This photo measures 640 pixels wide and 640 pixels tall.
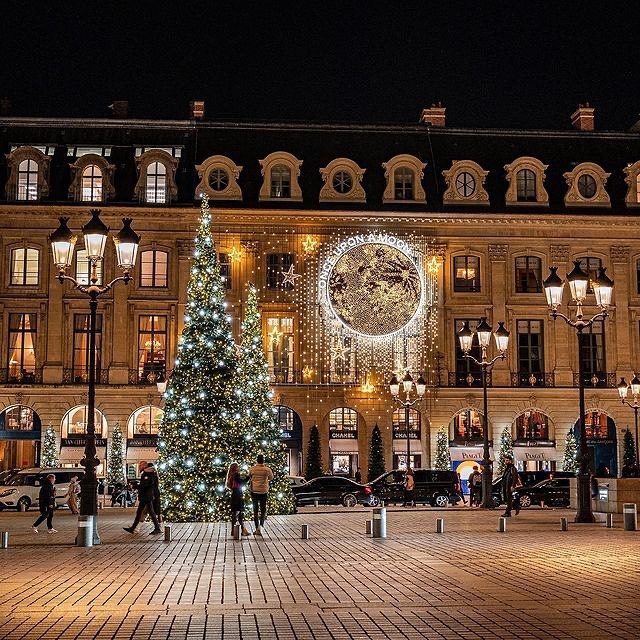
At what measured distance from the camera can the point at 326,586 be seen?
47.7ft

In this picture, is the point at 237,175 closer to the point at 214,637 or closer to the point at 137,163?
the point at 137,163

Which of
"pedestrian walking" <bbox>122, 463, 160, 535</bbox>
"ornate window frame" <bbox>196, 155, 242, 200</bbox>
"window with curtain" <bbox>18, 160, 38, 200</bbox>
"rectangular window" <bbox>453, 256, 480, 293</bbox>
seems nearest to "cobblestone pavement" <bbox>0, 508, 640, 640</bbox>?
"pedestrian walking" <bbox>122, 463, 160, 535</bbox>

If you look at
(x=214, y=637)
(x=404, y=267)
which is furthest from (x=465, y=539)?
(x=404, y=267)

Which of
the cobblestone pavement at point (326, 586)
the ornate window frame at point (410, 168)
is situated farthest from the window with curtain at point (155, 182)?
the cobblestone pavement at point (326, 586)

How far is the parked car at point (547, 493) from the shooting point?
138ft

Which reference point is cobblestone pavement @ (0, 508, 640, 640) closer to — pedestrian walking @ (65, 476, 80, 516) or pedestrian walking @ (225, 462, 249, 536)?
pedestrian walking @ (225, 462, 249, 536)

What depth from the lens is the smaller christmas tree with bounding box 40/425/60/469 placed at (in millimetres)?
49438

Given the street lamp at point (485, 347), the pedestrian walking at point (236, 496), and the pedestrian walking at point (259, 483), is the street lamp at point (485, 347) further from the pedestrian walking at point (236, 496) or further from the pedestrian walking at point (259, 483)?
the pedestrian walking at point (236, 496)

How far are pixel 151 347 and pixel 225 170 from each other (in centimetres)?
932

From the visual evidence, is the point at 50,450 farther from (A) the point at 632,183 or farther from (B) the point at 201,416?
(A) the point at 632,183

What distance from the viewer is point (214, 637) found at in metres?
10.6

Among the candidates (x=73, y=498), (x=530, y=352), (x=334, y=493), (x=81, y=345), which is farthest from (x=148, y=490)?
(x=530, y=352)

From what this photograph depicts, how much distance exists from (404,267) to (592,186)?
35.0ft

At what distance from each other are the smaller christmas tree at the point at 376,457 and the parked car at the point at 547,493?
11017mm
